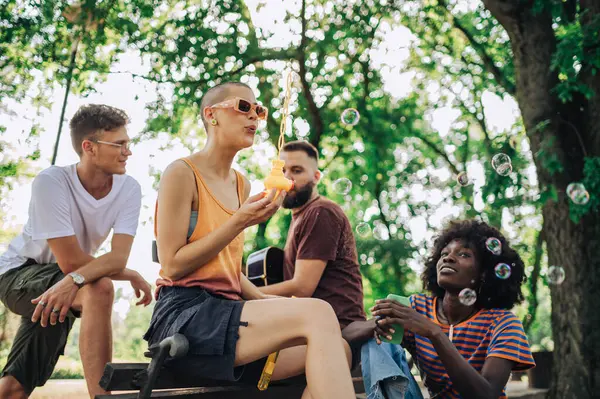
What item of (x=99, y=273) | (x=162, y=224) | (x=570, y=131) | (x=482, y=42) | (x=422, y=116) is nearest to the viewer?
(x=162, y=224)

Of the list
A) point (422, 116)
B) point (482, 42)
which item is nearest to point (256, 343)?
point (482, 42)

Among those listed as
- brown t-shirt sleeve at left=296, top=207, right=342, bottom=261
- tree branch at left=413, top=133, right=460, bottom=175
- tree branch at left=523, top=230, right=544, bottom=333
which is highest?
tree branch at left=413, top=133, right=460, bottom=175

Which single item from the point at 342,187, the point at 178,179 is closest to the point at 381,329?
the point at 178,179

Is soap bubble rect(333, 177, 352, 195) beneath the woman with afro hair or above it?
above

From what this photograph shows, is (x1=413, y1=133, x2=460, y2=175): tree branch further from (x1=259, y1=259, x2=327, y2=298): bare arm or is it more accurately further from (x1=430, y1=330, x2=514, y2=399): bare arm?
(x1=430, y1=330, x2=514, y2=399): bare arm

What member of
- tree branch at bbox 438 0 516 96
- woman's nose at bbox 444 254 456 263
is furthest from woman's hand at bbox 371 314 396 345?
tree branch at bbox 438 0 516 96

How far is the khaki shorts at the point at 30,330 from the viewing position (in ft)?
10.6

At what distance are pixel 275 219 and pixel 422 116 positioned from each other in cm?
421

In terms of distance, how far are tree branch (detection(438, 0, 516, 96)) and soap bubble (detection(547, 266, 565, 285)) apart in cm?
323

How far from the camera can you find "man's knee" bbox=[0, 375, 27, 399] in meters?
3.33

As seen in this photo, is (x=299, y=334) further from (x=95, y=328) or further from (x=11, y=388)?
(x=11, y=388)

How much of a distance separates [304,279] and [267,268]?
26.4 inches

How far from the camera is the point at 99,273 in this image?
9.94ft

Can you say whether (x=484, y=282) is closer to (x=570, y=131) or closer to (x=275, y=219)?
(x=570, y=131)
